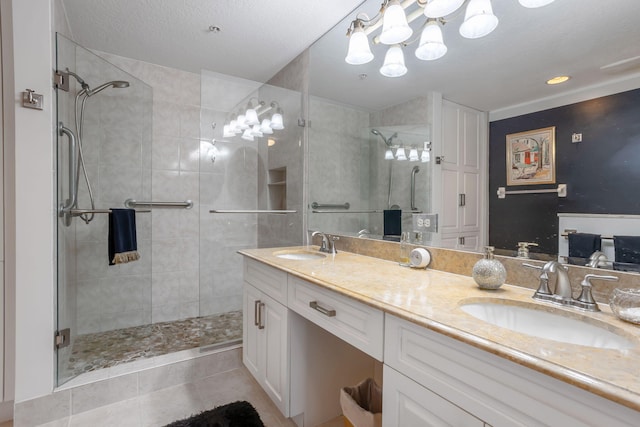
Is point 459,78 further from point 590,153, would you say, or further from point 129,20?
point 129,20

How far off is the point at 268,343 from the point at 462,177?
126 cm

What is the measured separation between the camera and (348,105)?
80.0 inches

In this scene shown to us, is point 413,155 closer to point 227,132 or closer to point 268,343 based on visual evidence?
point 268,343

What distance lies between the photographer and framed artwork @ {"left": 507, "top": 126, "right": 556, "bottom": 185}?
40.1 inches

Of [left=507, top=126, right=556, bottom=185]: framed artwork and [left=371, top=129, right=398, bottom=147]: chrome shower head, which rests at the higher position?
[left=371, top=129, right=398, bottom=147]: chrome shower head

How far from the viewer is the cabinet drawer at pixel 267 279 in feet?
4.88

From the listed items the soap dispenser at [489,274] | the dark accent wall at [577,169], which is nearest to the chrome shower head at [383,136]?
the dark accent wall at [577,169]

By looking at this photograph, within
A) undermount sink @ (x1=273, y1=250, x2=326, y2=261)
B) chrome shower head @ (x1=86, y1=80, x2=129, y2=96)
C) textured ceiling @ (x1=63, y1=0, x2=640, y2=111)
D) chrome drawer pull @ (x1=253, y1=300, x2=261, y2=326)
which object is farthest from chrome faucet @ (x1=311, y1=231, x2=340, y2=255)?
chrome shower head @ (x1=86, y1=80, x2=129, y2=96)

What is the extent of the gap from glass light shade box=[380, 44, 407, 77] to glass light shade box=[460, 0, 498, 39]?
1.11 ft

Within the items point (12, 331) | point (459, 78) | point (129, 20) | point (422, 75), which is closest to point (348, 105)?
point (422, 75)

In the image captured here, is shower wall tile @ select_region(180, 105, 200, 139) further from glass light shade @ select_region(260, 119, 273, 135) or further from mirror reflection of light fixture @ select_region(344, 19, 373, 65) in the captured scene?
mirror reflection of light fixture @ select_region(344, 19, 373, 65)

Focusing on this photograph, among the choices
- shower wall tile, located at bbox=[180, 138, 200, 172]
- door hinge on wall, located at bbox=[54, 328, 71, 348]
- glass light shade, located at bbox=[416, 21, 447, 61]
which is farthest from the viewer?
shower wall tile, located at bbox=[180, 138, 200, 172]

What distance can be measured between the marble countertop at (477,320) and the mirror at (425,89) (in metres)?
0.29

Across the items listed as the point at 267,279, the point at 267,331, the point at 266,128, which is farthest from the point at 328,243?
the point at 266,128
